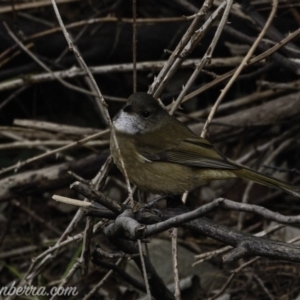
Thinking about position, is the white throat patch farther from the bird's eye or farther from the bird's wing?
the bird's wing

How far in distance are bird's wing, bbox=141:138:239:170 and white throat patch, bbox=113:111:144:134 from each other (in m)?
0.21

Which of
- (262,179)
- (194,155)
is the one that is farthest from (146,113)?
(262,179)

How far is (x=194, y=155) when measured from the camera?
16.4ft

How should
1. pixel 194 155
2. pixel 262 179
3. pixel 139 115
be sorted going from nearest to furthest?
pixel 262 179
pixel 194 155
pixel 139 115

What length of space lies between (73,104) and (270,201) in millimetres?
2120

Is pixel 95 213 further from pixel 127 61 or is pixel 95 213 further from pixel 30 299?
pixel 127 61

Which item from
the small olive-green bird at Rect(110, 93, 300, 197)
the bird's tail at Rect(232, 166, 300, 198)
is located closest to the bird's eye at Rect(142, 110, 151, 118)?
the small olive-green bird at Rect(110, 93, 300, 197)

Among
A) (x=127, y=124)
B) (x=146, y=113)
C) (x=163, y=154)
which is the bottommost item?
(x=163, y=154)

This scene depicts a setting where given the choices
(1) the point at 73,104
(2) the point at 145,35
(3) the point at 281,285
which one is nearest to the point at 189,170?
(3) the point at 281,285

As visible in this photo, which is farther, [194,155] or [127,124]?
[127,124]

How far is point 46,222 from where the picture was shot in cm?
670

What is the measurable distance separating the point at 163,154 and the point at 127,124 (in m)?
0.30

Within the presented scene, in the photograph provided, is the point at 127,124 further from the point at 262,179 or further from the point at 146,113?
the point at 262,179

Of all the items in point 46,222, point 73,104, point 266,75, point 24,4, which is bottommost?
point 46,222
